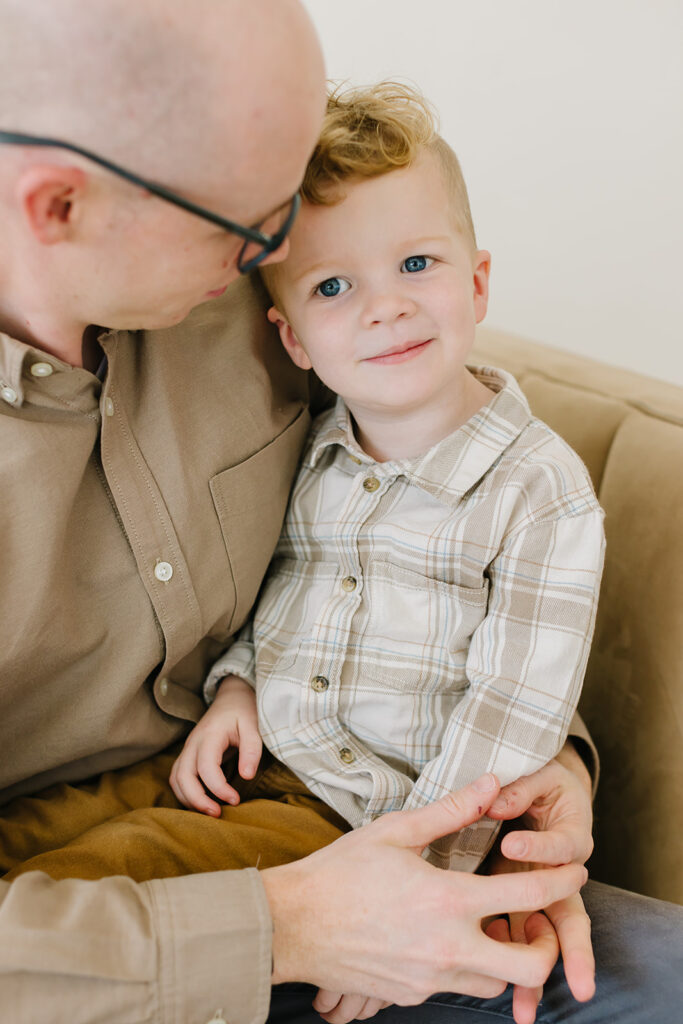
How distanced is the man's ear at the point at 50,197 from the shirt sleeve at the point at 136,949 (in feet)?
2.04

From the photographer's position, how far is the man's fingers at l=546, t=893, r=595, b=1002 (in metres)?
0.96

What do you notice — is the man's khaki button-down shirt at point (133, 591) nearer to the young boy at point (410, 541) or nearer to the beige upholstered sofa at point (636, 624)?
the young boy at point (410, 541)

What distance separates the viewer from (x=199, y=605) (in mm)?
1147

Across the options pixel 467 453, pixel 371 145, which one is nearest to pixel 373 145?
pixel 371 145

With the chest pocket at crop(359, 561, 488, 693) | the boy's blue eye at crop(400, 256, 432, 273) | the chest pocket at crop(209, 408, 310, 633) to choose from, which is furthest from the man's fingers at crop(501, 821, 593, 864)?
the boy's blue eye at crop(400, 256, 432, 273)

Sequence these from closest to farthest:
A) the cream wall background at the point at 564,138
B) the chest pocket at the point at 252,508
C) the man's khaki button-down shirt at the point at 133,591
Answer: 1. the man's khaki button-down shirt at the point at 133,591
2. the chest pocket at the point at 252,508
3. the cream wall background at the point at 564,138

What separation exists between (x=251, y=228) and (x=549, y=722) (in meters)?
0.64

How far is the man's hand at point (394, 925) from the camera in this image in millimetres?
915

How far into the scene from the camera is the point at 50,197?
0.82m

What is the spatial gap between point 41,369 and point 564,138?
1.36 meters

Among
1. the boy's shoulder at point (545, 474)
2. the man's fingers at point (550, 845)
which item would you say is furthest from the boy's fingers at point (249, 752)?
the boy's shoulder at point (545, 474)

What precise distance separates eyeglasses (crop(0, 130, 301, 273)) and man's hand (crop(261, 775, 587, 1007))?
0.63 m

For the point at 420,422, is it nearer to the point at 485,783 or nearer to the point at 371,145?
the point at 371,145

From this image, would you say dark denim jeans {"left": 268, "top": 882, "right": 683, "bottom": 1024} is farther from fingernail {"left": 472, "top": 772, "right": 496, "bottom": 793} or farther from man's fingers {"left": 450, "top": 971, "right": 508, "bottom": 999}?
fingernail {"left": 472, "top": 772, "right": 496, "bottom": 793}
